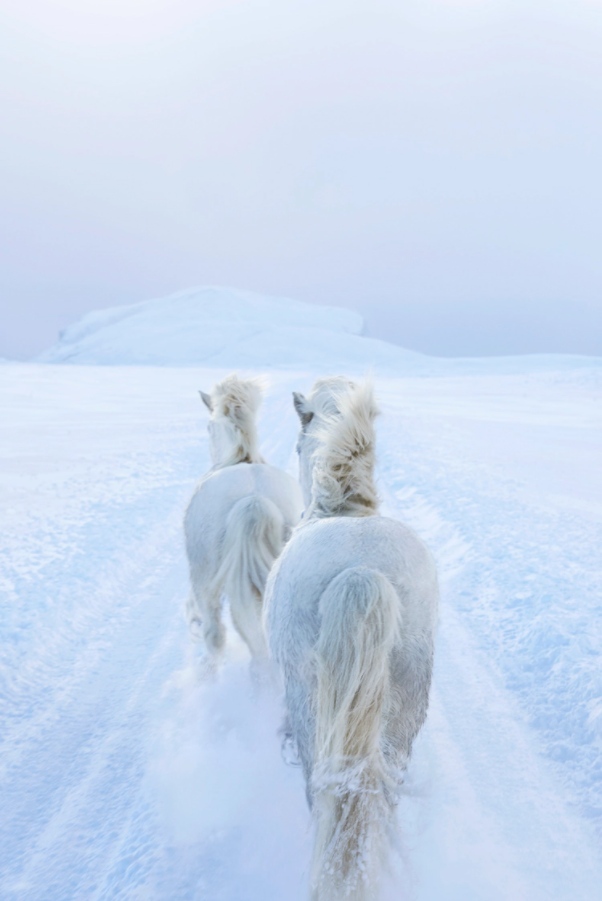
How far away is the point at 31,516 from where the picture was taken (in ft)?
17.5

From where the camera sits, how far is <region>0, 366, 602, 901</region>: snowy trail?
1.91m

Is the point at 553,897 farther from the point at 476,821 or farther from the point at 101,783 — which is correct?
the point at 101,783

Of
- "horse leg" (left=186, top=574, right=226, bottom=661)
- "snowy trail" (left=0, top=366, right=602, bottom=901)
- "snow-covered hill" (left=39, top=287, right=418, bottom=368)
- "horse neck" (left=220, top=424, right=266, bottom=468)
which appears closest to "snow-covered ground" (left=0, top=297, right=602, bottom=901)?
"snowy trail" (left=0, top=366, right=602, bottom=901)

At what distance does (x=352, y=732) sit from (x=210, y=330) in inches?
3342

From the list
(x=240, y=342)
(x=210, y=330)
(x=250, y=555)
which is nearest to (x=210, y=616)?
(x=250, y=555)

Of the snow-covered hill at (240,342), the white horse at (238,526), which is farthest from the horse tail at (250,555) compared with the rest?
the snow-covered hill at (240,342)

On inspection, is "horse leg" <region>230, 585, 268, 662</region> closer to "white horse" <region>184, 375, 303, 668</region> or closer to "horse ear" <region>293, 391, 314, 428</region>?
"white horse" <region>184, 375, 303, 668</region>

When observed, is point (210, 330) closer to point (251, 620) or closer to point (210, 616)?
point (210, 616)

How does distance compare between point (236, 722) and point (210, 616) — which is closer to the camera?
point (236, 722)

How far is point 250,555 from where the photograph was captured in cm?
272

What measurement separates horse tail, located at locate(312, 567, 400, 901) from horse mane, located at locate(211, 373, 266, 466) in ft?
5.42

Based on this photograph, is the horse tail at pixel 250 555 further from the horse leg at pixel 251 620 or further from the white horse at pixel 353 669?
the white horse at pixel 353 669

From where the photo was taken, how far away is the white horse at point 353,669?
1487mm

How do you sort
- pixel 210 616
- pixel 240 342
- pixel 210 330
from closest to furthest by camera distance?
pixel 210 616 < pixel 240 342 < pixel 210 330
